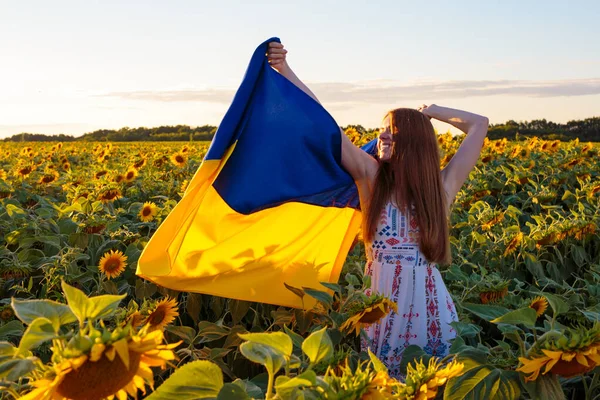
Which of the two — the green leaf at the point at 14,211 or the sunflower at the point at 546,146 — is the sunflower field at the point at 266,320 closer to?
the green leaf at the point at 14,211

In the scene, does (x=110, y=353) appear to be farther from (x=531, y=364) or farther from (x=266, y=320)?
(x=266, y=320)

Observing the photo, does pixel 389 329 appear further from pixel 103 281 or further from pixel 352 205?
pixel 103 281

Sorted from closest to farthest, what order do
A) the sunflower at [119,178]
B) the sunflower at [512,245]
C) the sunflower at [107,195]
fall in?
1. the sunflower at [512,245]
2. the sunflower at [107,195]
3. the sunflower at [119,178]

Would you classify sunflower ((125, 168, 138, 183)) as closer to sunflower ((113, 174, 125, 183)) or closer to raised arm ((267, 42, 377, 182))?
sunflower ((113, 174, 125, 183))

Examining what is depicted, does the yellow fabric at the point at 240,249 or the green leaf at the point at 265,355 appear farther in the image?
the yellow fabric at the point at 240,249

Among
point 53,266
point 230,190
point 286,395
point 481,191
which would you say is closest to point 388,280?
point 230,190

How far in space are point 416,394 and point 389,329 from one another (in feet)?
5.68

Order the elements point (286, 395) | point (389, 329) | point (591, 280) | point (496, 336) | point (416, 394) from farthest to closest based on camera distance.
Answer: point (591, 280)
point (496, 336)
point (389, 329)
point (416, 394)
point (286, 395)

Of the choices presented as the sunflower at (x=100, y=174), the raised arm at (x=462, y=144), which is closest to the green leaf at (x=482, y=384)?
the raised arm at (x=462, y=144)

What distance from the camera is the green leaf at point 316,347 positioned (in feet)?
3.44

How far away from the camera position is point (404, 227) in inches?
113

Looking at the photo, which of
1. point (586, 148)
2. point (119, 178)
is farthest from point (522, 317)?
point (586, 148)

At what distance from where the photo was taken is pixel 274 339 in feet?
3.28

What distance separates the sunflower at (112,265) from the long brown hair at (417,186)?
1.10 metres
